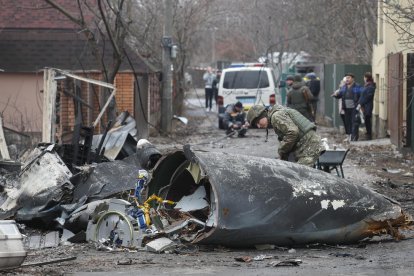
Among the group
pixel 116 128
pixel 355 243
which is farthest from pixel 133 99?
pixel 355 243

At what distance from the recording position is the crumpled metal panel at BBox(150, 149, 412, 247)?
9.53 m

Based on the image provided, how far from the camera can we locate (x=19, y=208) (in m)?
12.4

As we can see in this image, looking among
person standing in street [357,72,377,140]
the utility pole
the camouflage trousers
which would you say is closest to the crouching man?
the utility pole

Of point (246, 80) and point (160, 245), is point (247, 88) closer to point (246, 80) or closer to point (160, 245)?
point (246, 80)

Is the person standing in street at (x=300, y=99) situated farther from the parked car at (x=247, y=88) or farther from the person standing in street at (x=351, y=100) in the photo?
the parked car at (x=247, y=88)

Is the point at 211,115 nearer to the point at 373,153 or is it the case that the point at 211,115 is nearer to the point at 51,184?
the point at 373,153

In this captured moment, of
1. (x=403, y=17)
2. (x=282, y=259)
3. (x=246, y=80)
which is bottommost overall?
(x=282, y=259)

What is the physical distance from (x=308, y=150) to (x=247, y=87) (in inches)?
795

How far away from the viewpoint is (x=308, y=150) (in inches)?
457

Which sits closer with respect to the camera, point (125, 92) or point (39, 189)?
point (39, 189)

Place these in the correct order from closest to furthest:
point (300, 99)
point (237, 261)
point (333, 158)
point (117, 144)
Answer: point (237, 261), point (333, 158), point (117, 144), point (300, 99)

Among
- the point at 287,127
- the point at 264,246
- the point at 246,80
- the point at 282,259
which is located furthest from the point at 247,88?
the point at 282,259

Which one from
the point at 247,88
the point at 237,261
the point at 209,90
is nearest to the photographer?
the point at 237,261

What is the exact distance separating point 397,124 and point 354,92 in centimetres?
359
